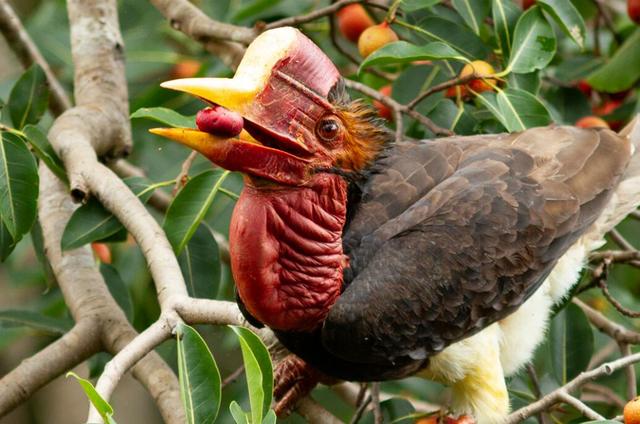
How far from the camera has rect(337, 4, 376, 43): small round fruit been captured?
395 cm

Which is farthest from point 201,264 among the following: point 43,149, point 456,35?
point 456,35

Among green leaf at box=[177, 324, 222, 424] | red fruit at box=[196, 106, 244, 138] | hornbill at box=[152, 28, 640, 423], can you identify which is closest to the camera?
green leaf at box=[177, 324, 222, 424]

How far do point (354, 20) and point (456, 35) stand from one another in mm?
488

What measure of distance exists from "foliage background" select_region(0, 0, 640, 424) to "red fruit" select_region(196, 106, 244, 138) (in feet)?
3.14

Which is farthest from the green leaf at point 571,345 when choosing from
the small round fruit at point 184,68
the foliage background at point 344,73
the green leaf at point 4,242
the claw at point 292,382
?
the small round fruit at point 184,68

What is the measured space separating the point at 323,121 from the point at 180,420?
0.87m

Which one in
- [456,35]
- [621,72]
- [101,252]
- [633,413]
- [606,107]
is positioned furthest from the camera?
[606,107]

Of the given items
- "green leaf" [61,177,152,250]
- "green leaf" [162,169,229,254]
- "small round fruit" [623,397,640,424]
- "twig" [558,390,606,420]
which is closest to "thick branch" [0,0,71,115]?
"green leaf" [61,177,152,250]

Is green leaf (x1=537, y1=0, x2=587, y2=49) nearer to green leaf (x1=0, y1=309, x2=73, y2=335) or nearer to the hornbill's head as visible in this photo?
the hornbill's head

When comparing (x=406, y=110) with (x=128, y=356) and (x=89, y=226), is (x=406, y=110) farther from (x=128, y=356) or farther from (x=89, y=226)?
(x=128, y=356)

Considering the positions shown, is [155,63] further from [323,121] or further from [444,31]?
[323,121]

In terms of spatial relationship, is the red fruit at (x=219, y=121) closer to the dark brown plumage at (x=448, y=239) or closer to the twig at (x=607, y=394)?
the dark brown plumage at (x=448, y=239)

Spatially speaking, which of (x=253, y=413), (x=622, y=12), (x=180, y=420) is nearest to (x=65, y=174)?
(x=180, y=420)

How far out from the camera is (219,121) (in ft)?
8.38
